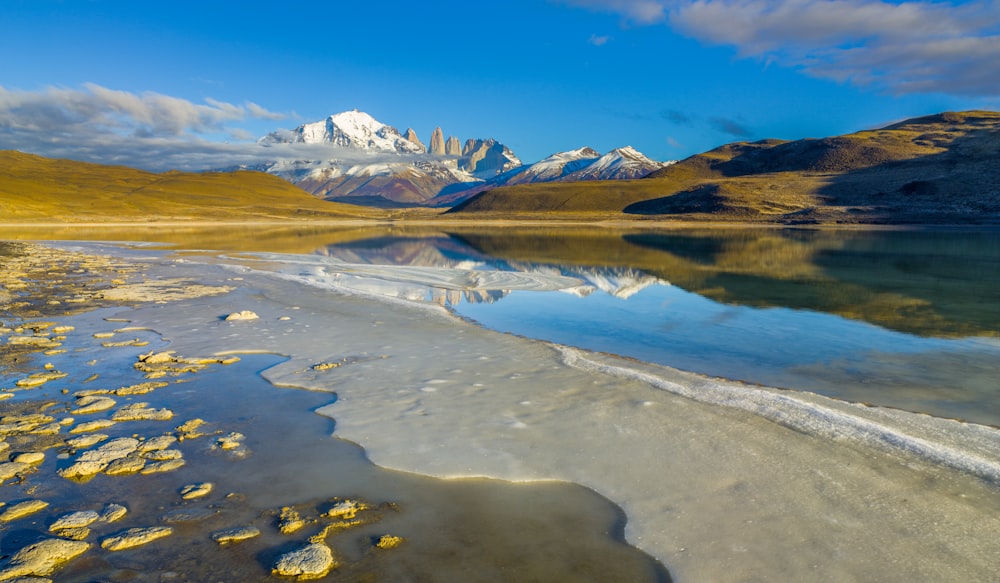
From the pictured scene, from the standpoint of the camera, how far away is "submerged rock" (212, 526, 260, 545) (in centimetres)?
597

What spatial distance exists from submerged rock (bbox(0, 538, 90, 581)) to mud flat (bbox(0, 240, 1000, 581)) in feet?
1.08

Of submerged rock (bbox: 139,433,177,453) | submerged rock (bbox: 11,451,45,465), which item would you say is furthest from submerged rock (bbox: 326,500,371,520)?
submerged rock (bbox: 11,451,45,465)

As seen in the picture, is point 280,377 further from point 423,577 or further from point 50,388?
point 423,577

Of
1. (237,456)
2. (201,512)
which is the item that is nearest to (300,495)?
(201,512)

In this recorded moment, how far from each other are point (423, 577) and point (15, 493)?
5.28 m

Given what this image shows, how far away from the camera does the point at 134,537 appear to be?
5.94 meters

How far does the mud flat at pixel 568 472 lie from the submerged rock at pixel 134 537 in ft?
0.50

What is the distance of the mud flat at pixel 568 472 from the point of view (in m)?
5.75

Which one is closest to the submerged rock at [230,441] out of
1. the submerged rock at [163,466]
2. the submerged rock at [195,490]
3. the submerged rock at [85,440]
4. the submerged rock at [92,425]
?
the submerged rock at [163,466]

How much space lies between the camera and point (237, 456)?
806 centimetres

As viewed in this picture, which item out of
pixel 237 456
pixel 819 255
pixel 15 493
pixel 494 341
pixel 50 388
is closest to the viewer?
pixel 15 493

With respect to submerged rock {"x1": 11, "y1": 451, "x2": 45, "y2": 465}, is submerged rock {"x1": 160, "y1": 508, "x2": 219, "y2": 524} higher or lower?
lower

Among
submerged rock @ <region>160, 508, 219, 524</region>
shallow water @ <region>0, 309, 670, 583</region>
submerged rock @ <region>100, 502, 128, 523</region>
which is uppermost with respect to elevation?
submerged rock @ <region>100, 502, 128, 523</region>

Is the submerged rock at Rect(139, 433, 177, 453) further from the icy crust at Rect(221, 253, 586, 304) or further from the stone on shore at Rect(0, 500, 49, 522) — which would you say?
the icy crust at Rect(221, 253, 586, 304)
